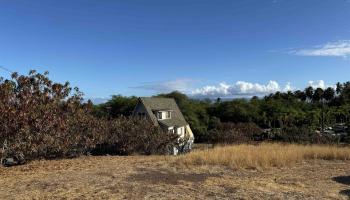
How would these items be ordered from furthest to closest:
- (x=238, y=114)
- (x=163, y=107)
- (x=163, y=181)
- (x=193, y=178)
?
(x=238, y=114) → (x=163, y=107) → (x=193, y=178) → (x=163, y=181)

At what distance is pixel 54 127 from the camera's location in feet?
40.0

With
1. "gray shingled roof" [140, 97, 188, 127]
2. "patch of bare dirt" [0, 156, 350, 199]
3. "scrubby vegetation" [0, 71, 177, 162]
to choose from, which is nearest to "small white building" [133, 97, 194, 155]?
"gray shingled roof" [140, 97, 188, 127]

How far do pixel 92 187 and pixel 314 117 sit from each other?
63440 mm

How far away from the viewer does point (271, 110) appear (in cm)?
7119

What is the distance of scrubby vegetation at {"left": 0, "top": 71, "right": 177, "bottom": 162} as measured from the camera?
1067 centimetres

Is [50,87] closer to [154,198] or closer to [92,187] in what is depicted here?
[92,187]

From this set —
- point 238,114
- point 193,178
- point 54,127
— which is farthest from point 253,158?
point 238,114

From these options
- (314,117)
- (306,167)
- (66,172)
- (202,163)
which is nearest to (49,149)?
(66,172)

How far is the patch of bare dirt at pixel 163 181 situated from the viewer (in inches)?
305

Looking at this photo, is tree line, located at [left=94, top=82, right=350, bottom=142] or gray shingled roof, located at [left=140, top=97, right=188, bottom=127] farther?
tree line, located at [left=94, top=82, right=350, bottom=142]

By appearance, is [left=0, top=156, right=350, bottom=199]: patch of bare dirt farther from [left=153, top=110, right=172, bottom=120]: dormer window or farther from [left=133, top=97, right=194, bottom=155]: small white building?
[left=153, top=110, right=172, bottom=120]: dormer window

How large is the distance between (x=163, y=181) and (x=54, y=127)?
15.8 ft

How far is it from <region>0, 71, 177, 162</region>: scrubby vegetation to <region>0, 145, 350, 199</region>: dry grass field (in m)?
0.83

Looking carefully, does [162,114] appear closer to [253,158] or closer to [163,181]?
[253,158]
